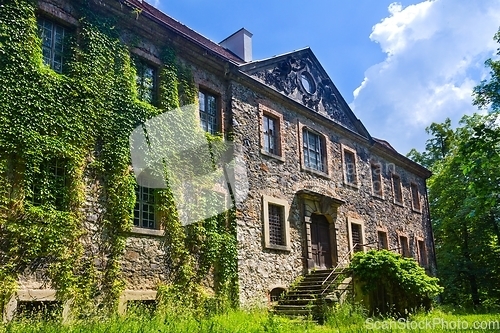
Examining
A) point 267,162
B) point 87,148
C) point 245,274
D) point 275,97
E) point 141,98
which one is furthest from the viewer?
point 275,97

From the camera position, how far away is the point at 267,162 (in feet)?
50.0

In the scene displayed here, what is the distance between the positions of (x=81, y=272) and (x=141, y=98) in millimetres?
4901

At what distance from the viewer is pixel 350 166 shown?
2005 cm

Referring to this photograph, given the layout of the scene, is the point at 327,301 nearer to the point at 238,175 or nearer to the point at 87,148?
the point at 238,175

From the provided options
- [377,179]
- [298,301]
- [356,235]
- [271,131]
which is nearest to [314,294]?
[298,301]

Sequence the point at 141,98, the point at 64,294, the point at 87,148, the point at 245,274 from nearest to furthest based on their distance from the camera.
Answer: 1. the point at 64,294
2. the point at 87,148
3. the point at 141,98
4. the point at 245,274

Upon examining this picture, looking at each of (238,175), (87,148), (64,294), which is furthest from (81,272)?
(238,175)

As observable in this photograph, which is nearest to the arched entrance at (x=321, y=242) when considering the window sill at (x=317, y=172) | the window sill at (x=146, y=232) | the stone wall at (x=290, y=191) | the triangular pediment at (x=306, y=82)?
the stone wall at (x=290, y=191)

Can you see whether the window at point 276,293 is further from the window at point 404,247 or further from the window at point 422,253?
the window at point 422,253

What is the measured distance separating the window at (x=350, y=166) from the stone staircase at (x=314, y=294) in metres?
5.56

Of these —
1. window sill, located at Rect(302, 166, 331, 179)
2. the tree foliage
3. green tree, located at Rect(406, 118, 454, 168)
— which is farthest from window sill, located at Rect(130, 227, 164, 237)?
green tree, located at Rect(406, 118, 454, 168)

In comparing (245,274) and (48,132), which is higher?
(48,132)

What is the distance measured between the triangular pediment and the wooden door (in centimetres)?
448

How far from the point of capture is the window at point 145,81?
12320mm
